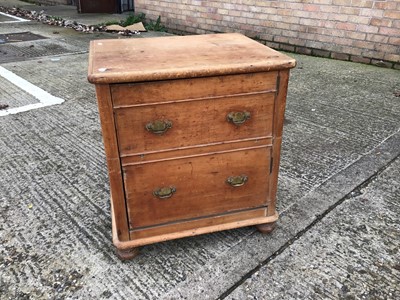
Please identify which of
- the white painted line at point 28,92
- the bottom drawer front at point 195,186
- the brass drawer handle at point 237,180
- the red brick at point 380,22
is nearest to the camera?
the bottom drawer front at point 195,186

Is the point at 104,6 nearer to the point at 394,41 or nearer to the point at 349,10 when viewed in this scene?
the point at 349,10

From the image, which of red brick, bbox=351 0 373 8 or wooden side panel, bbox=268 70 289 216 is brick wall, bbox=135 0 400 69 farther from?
wooden side panel, bbox=268 70 289 216

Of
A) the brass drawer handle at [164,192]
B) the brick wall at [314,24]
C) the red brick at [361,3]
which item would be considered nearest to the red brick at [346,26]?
the brick wall at [314,24]

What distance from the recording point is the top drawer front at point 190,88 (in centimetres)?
141

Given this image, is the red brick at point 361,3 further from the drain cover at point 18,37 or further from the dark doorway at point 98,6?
the dark doorway at point 98,6

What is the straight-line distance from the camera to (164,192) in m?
1.65

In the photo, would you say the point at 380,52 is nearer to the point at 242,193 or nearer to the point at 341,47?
the point at 341,47

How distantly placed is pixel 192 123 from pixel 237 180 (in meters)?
0.38

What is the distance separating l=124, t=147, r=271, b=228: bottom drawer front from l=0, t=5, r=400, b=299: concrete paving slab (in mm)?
210

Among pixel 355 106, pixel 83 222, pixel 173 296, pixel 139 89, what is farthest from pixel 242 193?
pixel 355 106

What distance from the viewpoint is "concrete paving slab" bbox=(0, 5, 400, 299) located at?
1.61 meters

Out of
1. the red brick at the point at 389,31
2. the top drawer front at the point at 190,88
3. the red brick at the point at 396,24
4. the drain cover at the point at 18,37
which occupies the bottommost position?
the drain cover at the point at 18,37

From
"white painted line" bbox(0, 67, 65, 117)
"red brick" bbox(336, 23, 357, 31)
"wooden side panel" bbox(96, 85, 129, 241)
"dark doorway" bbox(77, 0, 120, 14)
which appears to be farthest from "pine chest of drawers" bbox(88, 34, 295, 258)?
"dark doorway" bbox(77, 0, 120, 14)

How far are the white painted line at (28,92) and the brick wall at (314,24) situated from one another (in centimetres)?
357
